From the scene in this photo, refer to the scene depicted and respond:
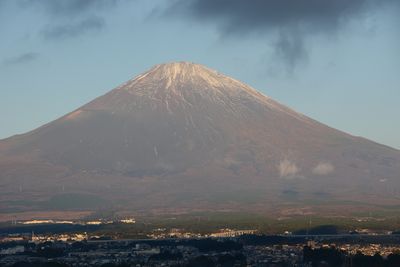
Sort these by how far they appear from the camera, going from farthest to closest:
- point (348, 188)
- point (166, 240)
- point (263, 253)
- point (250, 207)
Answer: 1. point (348, 188)
2. point (250, 207)
3. point (166, 240)
4. point (263, 253)

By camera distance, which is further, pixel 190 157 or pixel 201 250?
pixel 190 157

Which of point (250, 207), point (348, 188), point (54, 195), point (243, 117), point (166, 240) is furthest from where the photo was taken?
point (243, 117)

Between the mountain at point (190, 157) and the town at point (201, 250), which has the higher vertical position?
the mountain at point (190, 157)

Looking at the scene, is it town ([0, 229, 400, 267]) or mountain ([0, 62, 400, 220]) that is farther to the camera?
mountain ([0, 62, 400, 220])

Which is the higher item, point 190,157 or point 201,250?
point 190,157

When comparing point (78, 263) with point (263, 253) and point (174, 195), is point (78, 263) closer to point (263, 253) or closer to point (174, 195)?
point (263, 253)

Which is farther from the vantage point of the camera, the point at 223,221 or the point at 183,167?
the point at 183,167

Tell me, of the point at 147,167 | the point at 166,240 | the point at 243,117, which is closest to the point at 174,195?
the point at 147,167

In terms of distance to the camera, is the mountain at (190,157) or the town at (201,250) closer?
the town at (201,250)
